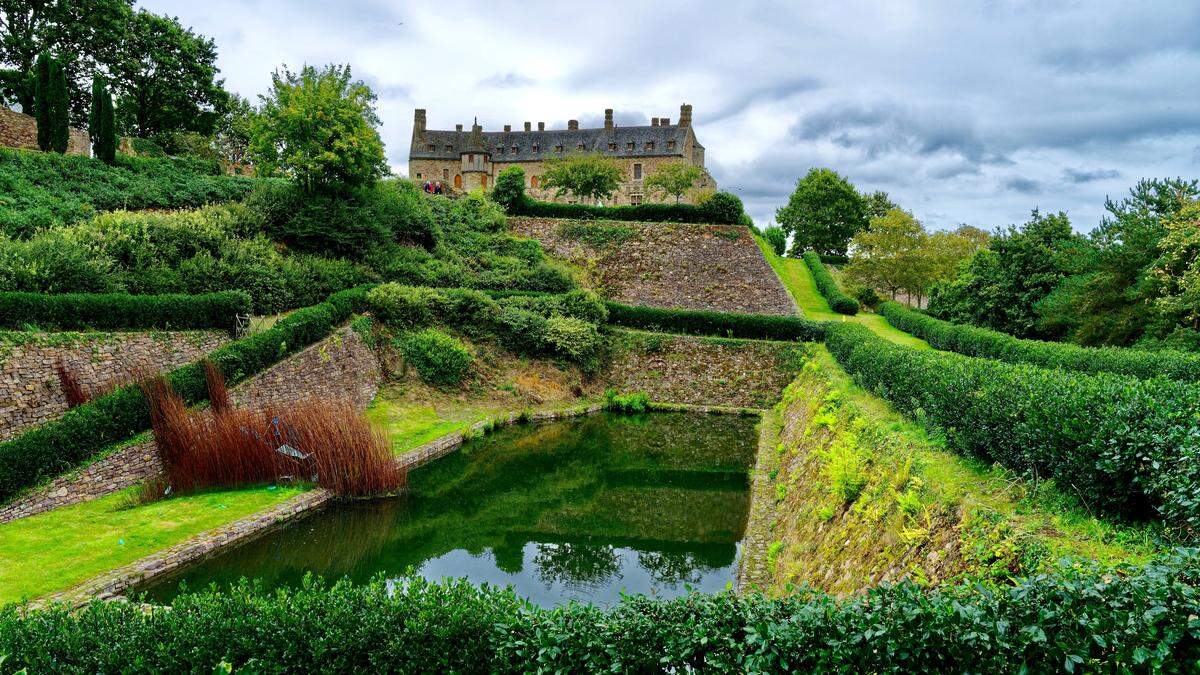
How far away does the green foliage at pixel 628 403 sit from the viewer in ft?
84.1

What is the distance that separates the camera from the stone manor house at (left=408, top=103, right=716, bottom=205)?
62.0 meters

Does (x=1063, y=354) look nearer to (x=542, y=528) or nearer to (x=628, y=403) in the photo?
(x=542, y=528)

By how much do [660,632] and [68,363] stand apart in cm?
1545

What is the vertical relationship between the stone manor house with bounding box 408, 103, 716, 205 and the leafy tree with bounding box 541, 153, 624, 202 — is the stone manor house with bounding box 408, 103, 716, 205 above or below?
above

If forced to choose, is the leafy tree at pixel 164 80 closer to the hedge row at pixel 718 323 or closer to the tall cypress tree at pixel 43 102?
the tall cypress tree at pixel 43 102

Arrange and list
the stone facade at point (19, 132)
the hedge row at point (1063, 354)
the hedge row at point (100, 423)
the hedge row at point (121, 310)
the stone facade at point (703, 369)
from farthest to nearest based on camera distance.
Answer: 1. the stone facade at point (703, 369)
2. the stone facade at point (19, 132)
3. the hedge row at point (121, 310)
4. the hedge row at point (1063, 354)
5. the hedge row at point (100, 423)

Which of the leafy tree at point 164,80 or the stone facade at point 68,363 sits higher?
the leafy tree at point 164,80

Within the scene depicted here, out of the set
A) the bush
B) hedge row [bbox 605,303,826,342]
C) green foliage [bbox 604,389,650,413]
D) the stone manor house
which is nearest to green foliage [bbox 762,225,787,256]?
the stone manor house

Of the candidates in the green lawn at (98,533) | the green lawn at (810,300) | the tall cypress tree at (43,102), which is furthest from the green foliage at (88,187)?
the green lawn at (810,300)

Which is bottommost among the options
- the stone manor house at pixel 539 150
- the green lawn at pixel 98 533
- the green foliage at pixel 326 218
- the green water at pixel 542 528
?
the green water at pixel 542 528

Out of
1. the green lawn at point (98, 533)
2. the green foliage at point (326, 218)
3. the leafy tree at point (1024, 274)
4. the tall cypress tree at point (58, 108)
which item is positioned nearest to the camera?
the green lawn at point (98, 533)

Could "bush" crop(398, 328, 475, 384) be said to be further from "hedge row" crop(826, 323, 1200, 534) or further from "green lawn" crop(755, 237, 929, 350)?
"green lawn" crop(755, 237, 929, 350)

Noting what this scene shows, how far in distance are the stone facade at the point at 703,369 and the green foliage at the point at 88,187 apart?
726 inches

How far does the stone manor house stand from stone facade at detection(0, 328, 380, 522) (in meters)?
41.4
